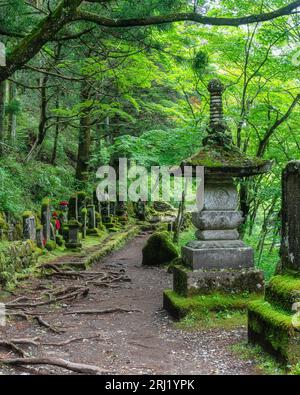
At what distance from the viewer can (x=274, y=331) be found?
486 cm

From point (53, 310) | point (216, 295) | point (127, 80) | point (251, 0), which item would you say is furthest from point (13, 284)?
point (251, 0)

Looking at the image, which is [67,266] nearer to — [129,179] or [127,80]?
[127,80]

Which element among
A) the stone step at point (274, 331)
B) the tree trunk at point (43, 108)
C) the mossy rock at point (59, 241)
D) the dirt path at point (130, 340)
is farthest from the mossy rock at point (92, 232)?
the stone step at point (274, 331)

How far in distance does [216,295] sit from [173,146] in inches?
226

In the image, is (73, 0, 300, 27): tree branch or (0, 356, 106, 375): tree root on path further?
(73, 0, 300, 27): tree branch

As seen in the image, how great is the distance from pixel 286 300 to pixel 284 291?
12cm

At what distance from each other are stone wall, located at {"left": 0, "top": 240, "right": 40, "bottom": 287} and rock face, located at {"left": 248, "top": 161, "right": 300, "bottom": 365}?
5.61m

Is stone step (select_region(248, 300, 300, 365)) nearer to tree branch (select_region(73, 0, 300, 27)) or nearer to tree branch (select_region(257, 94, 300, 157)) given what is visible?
tree branch (select_region(73, 0, 300, 27))

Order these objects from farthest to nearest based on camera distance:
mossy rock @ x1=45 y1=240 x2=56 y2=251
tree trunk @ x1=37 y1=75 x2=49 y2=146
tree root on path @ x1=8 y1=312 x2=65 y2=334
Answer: tree trunk @ x1=37 y1=75 x2=49 y2=146 < mossy rock @ x1=45 y1=240 x2=56 y2=251 < tree root on path @ x1=8 y1=312 x2=65 y2=334

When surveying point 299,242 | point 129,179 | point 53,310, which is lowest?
point 53,310

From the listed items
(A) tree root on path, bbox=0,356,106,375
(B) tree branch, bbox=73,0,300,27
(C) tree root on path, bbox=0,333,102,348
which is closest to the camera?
(A) tree root on path, bbox=0,356,106,375

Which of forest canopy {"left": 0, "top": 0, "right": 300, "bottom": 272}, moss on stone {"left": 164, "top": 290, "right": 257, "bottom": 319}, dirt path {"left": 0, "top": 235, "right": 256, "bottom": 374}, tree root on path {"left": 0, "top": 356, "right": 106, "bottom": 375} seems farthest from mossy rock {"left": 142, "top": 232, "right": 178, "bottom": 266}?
tree root on path {"left": 0, "top": 356, "right": 106, "bottom": 375}

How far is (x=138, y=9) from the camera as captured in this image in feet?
23.3

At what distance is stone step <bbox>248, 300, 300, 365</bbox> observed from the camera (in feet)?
14.9
